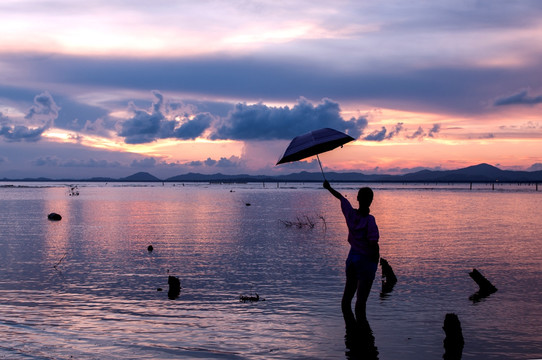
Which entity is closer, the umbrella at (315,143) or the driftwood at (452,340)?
the umbrella at (315,143)

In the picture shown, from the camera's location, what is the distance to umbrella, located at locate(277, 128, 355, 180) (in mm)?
11547

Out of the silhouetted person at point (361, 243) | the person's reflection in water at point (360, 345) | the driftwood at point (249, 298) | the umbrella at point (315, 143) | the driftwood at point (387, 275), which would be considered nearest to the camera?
the silhouetted person at point (361, 243)

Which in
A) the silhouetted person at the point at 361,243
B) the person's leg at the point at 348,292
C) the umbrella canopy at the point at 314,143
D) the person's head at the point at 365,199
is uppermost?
the umbrella canopy at the point at 314,143

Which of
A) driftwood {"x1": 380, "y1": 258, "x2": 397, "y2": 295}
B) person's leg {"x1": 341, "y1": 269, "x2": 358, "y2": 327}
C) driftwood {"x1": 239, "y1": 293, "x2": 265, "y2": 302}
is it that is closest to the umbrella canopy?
person's leg {"x1": 341, "y1": 269, "x2": 358, "y2": 327}

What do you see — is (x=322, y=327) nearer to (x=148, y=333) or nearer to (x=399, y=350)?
(x=399, y=350)

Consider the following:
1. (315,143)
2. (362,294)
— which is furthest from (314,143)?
(362,294)

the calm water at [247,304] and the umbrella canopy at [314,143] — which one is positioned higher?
the umbrella canopy at [314,143]

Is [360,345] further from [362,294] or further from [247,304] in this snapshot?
[247,304]

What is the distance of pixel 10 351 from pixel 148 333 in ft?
11.2

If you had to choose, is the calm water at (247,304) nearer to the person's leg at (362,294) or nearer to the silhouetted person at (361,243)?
the person's leg at (362,294)

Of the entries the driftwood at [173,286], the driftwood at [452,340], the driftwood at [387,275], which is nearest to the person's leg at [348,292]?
the driftwood at [452,340]

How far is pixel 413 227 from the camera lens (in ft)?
166

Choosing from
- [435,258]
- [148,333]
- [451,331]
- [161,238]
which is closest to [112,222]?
[161,238]

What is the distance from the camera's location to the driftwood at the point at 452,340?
1271 cm
